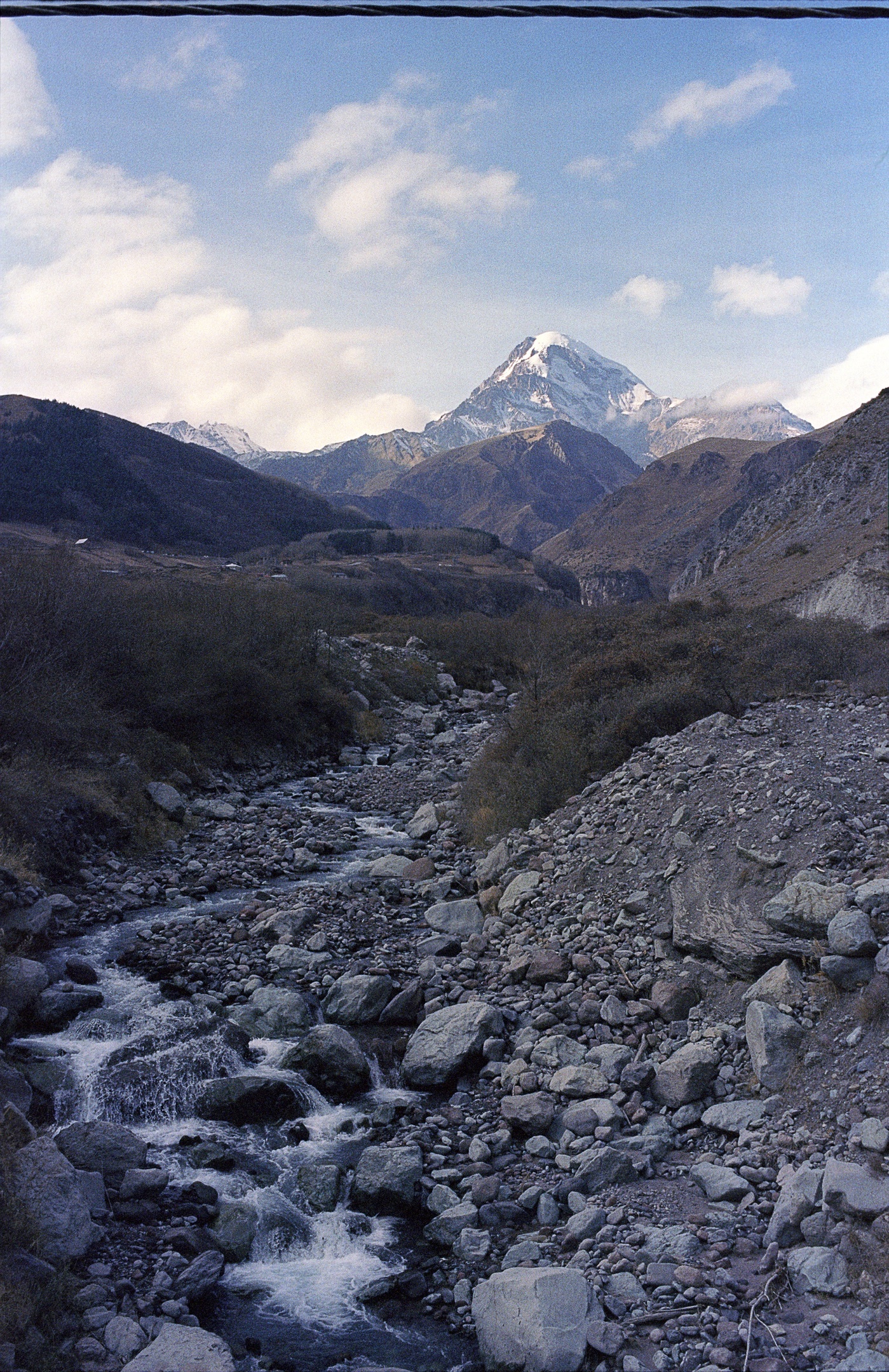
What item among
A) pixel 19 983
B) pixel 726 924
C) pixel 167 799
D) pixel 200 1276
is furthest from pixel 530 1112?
pixel 167 799

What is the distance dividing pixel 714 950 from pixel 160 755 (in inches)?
562

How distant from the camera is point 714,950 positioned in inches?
354

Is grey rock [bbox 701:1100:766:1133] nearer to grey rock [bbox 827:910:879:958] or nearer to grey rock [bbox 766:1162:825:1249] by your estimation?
grey rock [bbox 766:1162:825:1249]

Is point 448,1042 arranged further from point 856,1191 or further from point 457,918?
point 856,1191

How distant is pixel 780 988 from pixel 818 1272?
2853 millimetres

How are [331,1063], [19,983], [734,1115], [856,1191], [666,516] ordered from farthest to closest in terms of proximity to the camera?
[666,516], [19,983], [331,1063], [734,1115], [856,1191]

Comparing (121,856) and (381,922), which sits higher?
(121,856)

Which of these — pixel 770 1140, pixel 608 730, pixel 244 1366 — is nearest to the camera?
pixel 244 1366

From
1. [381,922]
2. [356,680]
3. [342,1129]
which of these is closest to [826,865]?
[342,1129]

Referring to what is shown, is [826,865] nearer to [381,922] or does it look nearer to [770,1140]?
[770,1140]

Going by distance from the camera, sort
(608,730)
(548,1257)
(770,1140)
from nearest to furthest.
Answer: (548,1257)
(770,1140)
(608,730)

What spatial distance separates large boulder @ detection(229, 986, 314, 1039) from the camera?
31.7 feet

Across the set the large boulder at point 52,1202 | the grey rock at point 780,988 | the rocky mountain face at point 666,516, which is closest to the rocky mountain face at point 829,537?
the grey rock at point 780,988

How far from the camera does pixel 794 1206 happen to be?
19.1 feet
